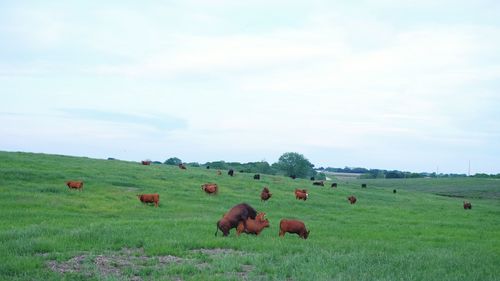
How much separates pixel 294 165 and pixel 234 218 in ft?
291

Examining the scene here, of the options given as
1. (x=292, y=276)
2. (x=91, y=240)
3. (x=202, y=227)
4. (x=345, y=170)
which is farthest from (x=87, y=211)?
→ (x=345, y=170)

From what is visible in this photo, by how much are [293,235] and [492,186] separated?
86046 mm

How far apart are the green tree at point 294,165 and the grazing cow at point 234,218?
8701 cm

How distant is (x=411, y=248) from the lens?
1647 centimetres

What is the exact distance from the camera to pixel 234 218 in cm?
1711

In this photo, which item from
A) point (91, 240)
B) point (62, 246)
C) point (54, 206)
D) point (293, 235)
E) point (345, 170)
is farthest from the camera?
point (345, 170)

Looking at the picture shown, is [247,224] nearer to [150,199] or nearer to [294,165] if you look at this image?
[150,199]

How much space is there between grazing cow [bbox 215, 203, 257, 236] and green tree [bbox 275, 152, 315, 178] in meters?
87.0

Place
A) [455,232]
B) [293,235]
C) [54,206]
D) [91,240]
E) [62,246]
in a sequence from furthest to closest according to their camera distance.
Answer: [54,206] < [455,232] < [293,235] < [91,240] < [62,246]

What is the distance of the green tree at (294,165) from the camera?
344 ft

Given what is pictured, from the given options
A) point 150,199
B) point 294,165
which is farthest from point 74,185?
point 294,165

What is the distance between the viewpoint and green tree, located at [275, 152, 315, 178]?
10494 centimetres

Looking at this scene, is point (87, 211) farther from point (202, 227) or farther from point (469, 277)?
point (469, 277)

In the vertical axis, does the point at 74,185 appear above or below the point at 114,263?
above
